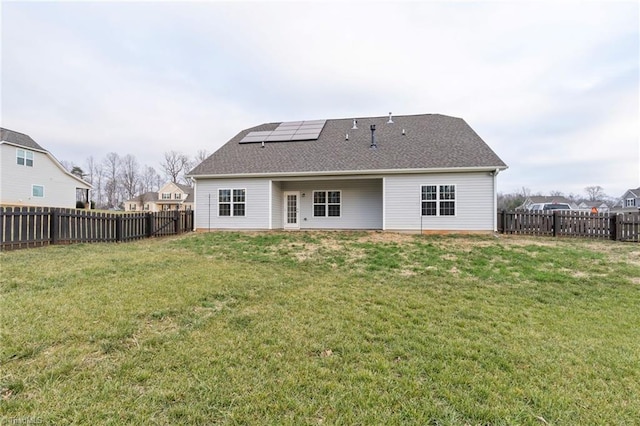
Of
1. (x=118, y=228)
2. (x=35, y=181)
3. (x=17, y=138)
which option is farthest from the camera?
(x=35, y=181)

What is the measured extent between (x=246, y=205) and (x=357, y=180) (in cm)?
573

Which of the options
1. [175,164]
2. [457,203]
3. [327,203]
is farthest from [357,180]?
[175,164]

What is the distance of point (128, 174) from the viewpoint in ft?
206

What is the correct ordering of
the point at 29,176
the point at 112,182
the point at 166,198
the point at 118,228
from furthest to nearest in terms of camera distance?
the point at 112,182, the point at 166,198, the point at 29,176, the point at 118,228

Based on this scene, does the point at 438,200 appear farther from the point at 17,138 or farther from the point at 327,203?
the point at 17,138

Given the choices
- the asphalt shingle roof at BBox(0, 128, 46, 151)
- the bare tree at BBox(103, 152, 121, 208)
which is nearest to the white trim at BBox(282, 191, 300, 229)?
the asphalt shingle roof at BBox(0, 128, 46, 151)

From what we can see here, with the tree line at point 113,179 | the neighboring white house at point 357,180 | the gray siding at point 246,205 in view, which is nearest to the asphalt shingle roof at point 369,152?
the neighboring white house at point 357,180

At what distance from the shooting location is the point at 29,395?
7.02 ft

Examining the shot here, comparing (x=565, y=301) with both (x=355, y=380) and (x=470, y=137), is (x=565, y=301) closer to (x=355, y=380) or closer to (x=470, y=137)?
(x=355, y=380)

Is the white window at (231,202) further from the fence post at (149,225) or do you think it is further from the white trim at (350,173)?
the fence post at (149,225)

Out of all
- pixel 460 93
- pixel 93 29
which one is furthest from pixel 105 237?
pixel 460 93

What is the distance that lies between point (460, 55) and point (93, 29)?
1584 centimetres

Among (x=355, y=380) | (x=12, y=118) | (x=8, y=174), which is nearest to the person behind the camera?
(x=355, y=380)

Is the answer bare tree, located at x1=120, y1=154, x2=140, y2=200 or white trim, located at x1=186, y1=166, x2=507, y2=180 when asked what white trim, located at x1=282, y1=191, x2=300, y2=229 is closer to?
white trim, located at x1=186, y1=166, x2=507, y2=180
